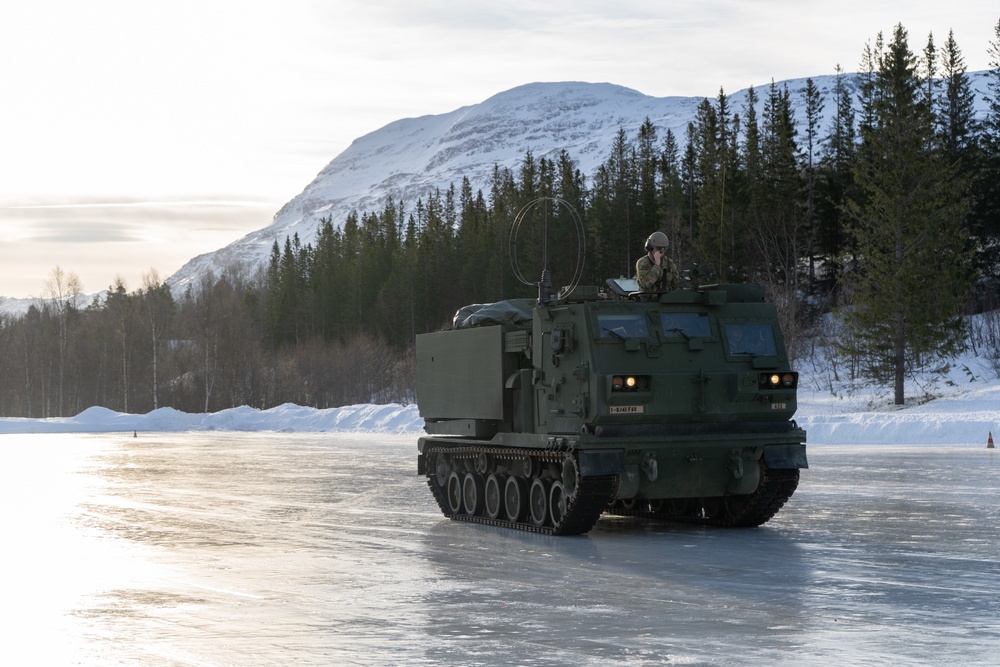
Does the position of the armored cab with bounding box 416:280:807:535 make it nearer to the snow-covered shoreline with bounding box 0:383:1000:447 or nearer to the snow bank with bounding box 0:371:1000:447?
the snow-covered shoreline with bounding box 0:383:1000:447

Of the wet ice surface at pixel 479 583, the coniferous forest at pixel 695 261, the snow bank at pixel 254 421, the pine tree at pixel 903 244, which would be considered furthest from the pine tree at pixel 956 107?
the wet ice surface at pixel 479 583

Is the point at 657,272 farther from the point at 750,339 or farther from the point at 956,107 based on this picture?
the point at 956,107

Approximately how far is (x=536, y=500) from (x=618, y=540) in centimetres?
150

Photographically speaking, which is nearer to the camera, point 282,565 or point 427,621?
point 427,621

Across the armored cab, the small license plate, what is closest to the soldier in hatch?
the armored cab

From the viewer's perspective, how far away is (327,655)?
854cm

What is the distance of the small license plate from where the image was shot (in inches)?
602

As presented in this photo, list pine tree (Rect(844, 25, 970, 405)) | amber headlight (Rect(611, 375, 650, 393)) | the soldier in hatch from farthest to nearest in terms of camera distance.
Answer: pine tree (Rect(844, 25, 970, 405)) < the soldier in hatch < amber headlight (Rect(611, 375, 650, 393))

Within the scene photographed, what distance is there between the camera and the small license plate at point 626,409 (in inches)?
602

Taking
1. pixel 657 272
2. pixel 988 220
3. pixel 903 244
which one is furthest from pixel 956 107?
pixel 657 272

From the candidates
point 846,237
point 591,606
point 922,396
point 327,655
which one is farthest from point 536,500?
point 846,237

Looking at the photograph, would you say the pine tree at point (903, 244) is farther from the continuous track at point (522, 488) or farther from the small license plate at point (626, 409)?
the small license plate at point (626, 409)

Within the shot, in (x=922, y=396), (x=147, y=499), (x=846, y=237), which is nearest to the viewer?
(x=147, y=499)

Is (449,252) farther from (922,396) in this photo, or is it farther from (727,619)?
(727,619)
